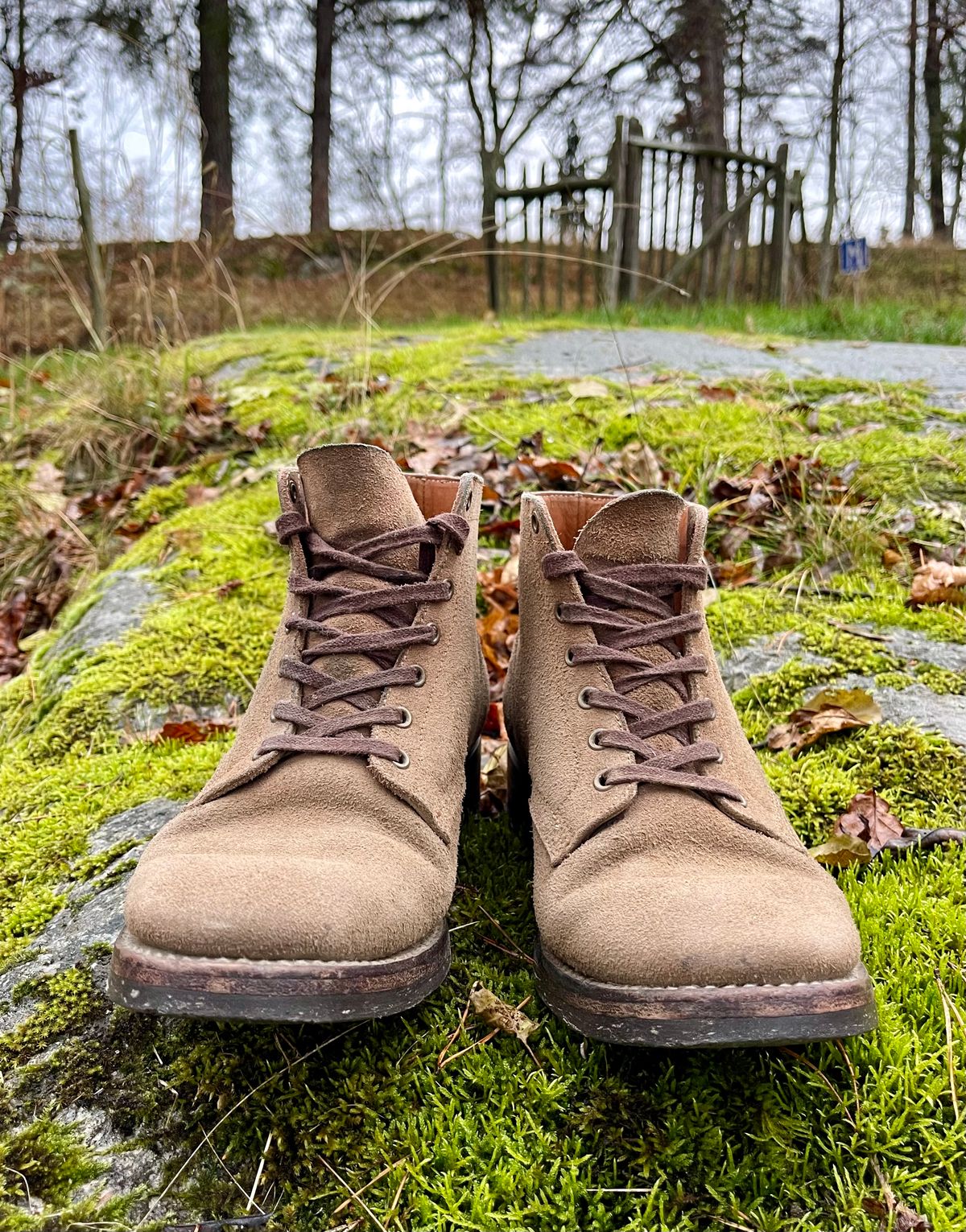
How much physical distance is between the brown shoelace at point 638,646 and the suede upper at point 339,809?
260mm

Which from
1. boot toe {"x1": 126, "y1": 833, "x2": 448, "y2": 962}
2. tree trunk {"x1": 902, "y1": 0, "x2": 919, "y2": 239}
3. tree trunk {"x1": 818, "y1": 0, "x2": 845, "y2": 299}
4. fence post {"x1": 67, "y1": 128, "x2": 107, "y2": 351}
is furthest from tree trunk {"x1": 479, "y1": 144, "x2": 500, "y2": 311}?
tree trunk {"x1": 902, "y1": 0, "x2": 919, "y2": 239}

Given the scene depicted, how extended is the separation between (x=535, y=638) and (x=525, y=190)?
8565 millimetres

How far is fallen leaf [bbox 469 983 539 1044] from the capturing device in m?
1.29

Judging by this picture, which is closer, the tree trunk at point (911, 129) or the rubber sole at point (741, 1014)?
the rubber sole at point (741, 1014)

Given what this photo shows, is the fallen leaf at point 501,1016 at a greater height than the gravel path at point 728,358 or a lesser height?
lesser

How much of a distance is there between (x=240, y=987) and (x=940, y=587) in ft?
7.58

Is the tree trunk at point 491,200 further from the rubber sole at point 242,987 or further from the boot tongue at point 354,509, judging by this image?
the rubber sole at point 242,987

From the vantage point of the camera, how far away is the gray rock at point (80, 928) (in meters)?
1.38

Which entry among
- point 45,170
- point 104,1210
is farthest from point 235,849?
point 45,170

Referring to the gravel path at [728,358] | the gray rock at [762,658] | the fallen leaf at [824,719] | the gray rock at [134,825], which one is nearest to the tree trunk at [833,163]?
the gravel path at [728,358]

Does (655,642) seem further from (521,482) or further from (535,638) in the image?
(521,482)

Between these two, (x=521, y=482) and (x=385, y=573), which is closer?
(x=385, y=573)

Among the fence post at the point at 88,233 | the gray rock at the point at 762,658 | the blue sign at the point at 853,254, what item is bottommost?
the gray rock at the point at 762,658

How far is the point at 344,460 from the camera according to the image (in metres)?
1.63
